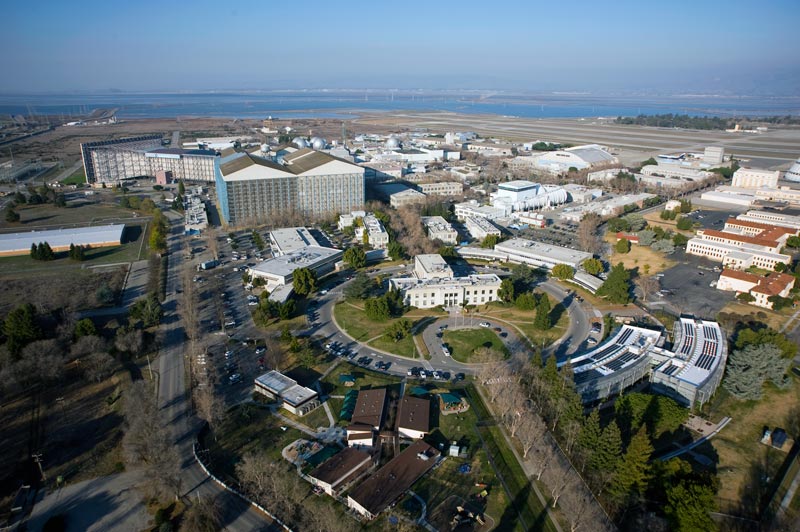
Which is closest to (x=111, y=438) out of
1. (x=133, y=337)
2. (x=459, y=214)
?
(x=133, y=337)

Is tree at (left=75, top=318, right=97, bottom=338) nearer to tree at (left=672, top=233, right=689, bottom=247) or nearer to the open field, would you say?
the open field

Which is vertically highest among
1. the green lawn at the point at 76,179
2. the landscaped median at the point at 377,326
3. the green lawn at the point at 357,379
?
the green lawn at the point at 76,179

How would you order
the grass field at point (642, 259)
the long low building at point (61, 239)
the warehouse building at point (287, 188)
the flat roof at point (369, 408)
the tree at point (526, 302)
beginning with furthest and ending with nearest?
the warehouse building at point (287, 188) < the long low building at point (61, 239) < the grass field at point (642, 259) < the tree at point (526, 302) < the flat roof at point (369, 408)

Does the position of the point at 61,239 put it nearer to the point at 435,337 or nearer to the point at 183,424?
the point at 183,424

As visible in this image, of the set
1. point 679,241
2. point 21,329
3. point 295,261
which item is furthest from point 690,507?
point 679,241

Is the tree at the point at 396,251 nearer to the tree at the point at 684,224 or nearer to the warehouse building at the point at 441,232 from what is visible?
the warehouse building at the point at 441,232

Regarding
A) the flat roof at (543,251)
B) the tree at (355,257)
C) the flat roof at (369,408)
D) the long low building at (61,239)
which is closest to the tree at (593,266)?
the flat roof at (543,251)

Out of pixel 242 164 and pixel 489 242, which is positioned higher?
pixel 242 164
